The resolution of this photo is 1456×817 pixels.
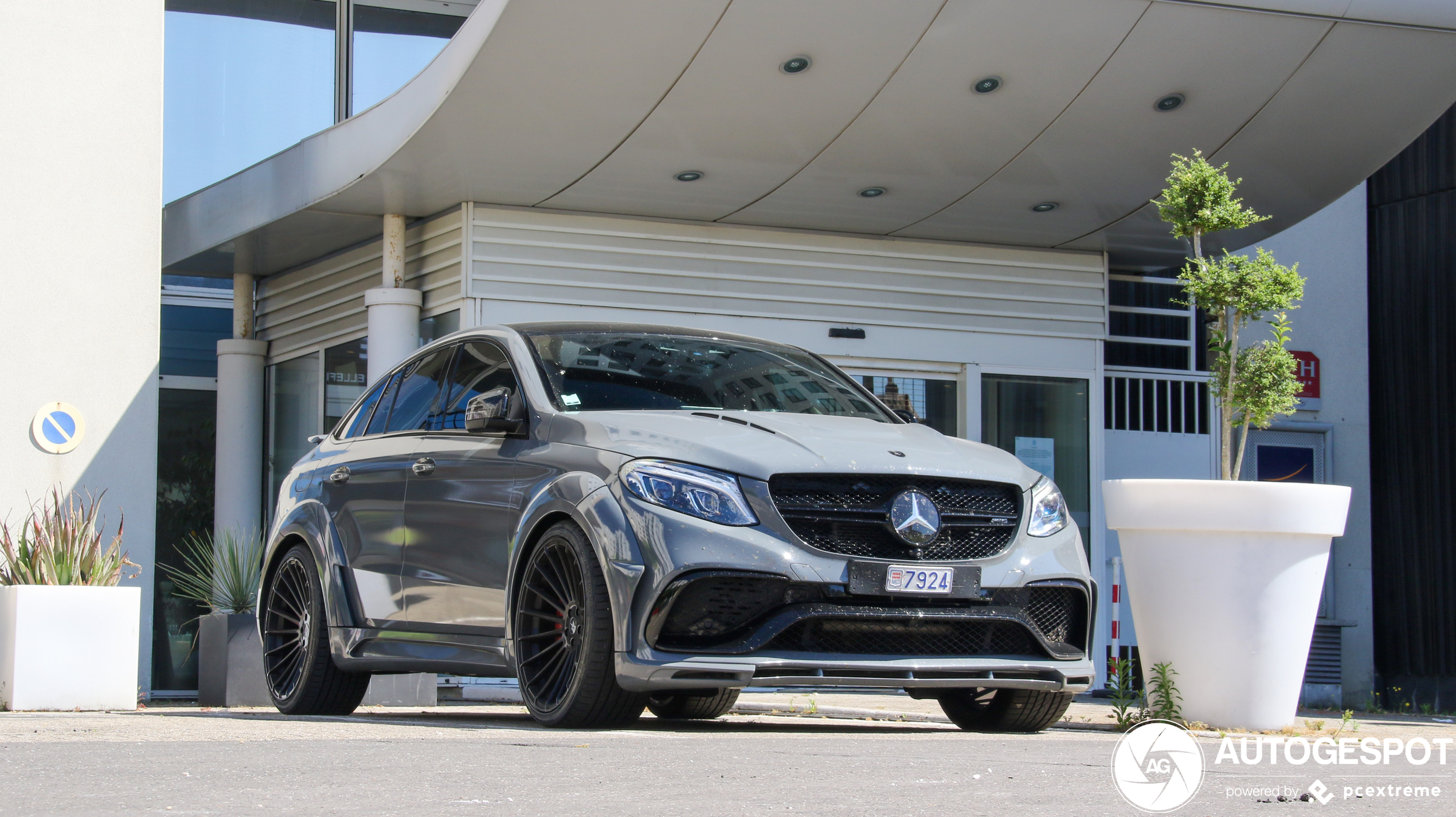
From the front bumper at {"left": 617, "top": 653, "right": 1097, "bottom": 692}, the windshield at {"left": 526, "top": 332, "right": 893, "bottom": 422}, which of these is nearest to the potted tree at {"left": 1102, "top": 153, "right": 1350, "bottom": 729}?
the windshield at {"left": 526, "top": 332, "right": 893, "bottom": 422}

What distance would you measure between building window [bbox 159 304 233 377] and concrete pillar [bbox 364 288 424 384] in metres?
4.39

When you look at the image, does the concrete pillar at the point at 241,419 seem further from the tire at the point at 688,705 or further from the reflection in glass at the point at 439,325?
the tire at the point at 688,705

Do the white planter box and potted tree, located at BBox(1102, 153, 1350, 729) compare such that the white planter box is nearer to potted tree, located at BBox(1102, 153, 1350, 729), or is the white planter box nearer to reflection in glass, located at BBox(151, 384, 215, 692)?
potted tree, located at BBox(1102, 153, 1350, 729)

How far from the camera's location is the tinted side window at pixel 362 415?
7.91 meters

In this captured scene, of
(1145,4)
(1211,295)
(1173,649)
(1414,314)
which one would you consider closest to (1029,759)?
(1173,649)

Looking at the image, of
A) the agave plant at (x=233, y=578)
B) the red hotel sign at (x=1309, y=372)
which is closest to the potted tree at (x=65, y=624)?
the agave plant at (x=233, y=578)

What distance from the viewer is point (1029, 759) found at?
16.3 feet

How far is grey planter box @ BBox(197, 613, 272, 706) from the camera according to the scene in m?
11.1

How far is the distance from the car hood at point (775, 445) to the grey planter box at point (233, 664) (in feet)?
19.1

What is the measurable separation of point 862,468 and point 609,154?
670 centimetres

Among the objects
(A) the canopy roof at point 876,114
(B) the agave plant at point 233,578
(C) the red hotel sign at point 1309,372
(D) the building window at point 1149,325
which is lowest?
(B) the agave plant at point 233,578

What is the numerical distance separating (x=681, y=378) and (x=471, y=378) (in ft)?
3.04

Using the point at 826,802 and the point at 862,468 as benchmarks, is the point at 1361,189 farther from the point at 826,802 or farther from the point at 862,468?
the point at 826,802

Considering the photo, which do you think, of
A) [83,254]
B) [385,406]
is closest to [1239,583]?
[385,406]
